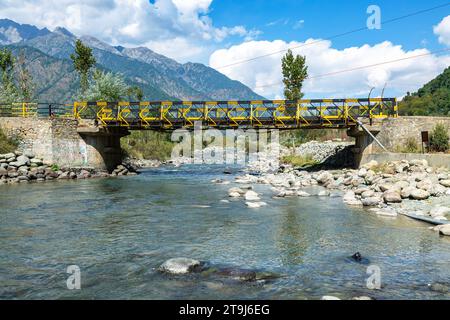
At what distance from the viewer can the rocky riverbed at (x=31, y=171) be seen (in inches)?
1065

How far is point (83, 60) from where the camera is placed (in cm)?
4534

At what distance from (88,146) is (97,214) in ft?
62.8

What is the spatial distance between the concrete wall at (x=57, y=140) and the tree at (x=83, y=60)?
15343mm

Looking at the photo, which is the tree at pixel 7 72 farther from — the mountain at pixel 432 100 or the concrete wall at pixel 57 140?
the mountain at pixel 432 100

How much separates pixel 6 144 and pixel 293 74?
1209 inches

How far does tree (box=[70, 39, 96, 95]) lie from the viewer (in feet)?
147

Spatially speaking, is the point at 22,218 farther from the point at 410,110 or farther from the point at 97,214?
the point at 410,110

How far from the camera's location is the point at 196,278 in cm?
742

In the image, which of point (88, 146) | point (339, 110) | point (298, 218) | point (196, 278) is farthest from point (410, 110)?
point (196, 278)

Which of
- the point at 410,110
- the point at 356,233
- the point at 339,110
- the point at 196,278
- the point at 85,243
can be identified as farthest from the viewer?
Result: the point at 410,110

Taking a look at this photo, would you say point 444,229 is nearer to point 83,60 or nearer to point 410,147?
point 410,147

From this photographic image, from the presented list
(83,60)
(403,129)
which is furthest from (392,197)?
(83,60)

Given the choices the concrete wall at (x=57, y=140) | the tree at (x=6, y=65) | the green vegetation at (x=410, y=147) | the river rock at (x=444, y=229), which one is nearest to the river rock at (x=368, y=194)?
the river rock at (x=444, y=229)

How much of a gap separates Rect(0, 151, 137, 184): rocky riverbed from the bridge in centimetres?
85
